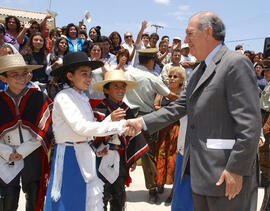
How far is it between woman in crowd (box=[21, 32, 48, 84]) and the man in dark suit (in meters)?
4.11

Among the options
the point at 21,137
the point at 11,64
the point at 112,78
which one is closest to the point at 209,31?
the point at 112,78

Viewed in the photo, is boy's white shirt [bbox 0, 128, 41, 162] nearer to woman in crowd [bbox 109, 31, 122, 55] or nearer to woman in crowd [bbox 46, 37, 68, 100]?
woman in crowd [bbox 46, 37, 68, 100]

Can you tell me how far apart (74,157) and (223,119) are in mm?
1485

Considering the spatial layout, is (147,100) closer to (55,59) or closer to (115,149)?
(115,149)

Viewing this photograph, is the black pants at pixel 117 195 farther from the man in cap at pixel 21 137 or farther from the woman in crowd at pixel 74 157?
the man in cap at pixel 21 137

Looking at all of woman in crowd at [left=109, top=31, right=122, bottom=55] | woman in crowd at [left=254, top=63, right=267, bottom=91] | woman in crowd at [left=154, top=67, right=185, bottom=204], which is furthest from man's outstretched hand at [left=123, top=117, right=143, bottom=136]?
woman in crowd at [left=254, top=63, right=267, bottom=91]

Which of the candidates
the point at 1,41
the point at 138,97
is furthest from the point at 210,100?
the point at 1,41

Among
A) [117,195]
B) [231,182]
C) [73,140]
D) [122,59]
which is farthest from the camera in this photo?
[122,59]

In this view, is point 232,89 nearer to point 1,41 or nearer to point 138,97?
point 138,97

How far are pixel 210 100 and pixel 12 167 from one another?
2.15 metres


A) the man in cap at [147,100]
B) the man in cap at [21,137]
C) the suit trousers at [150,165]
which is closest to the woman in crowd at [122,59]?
the man in cap at [147,100]

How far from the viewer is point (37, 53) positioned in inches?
236

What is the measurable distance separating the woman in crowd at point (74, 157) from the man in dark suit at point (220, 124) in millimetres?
945

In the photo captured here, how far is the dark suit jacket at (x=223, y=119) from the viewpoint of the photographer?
6.68 feet
